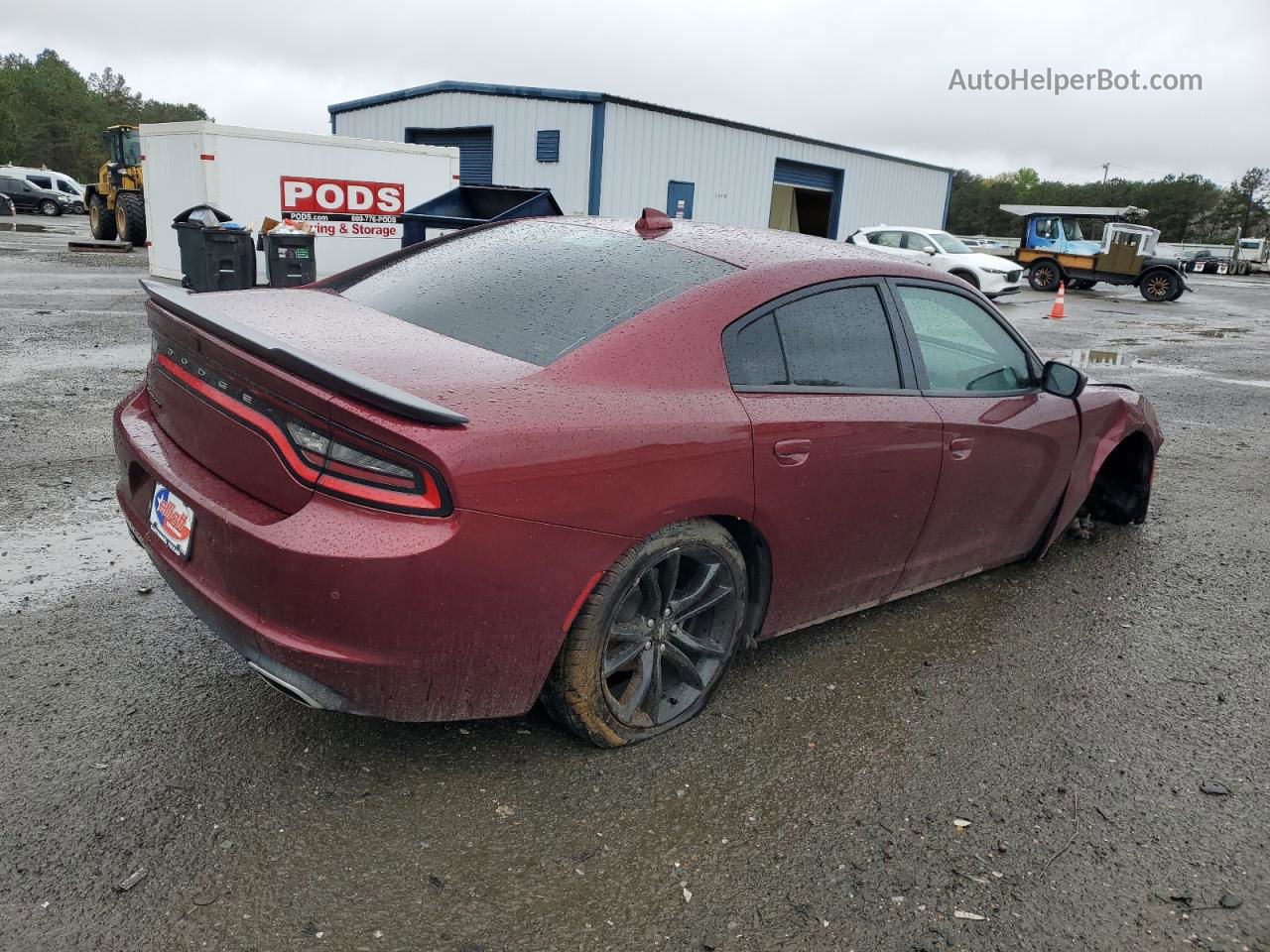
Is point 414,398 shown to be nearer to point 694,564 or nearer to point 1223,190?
point 694,564

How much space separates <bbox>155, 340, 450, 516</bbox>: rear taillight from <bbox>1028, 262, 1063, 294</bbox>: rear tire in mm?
29265

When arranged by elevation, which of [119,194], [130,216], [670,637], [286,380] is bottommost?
[670,637]

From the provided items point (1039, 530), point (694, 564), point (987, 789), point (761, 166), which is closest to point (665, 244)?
point (694, 564)

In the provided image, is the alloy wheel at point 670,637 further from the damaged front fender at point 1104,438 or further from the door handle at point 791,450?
the damaged front fender at point 1104,438

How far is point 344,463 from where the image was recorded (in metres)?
2.16

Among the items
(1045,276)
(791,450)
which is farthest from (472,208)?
(1045,276)

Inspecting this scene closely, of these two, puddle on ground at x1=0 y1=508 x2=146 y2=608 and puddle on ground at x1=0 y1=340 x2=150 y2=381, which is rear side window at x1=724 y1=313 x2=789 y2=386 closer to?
puddle on ground at x1=0 y1=508 x2=146 y2=608

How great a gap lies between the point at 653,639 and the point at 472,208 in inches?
313

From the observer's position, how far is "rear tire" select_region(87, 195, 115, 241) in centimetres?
2464

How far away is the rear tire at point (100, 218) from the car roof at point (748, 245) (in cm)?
2568

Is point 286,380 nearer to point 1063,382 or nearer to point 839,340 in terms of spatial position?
point 839,340

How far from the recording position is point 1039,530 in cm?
414

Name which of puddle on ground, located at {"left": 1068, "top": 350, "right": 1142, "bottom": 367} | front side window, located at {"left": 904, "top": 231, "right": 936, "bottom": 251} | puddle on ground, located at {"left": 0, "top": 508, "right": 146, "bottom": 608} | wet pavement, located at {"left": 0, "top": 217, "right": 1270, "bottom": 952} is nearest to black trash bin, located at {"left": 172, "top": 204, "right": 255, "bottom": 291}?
puddle on ground, located at {"left": 0, "top": 508, "right": 146, "bottom": 608}

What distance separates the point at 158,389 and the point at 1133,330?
18646 millimetres
